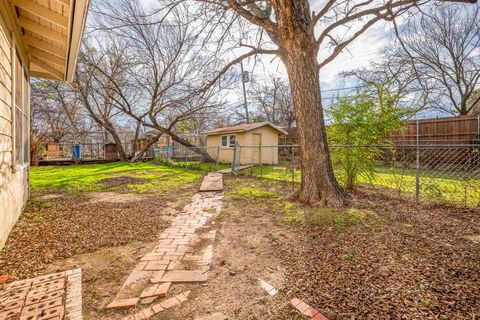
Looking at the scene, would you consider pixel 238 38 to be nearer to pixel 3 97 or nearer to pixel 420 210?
pixel 3 97

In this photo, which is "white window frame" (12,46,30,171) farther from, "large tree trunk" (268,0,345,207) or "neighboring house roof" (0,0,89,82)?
"large tree trunk" (268,0,345,207)

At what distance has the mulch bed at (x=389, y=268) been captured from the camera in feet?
6.01

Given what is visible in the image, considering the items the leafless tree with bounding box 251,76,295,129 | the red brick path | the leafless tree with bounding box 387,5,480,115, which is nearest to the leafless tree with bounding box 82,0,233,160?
the leafless tree with bounding box 251,76,295,129

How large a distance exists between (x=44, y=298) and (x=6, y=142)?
228cm

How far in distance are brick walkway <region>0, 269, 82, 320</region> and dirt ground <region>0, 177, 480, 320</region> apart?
10cm

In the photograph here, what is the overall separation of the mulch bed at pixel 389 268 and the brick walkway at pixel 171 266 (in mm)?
916

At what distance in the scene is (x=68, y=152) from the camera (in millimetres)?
22188

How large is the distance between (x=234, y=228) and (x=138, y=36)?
1140 cm

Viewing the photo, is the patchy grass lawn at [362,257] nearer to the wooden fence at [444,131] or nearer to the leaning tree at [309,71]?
the leaning tree at [309,71]

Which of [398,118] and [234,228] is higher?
[398,118]

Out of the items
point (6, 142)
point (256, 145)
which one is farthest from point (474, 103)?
point (6, 142)

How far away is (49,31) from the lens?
13.3ft

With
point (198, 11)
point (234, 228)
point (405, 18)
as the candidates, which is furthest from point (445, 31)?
point (234, 228)

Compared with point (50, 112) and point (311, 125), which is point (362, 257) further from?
point (50, 112)
